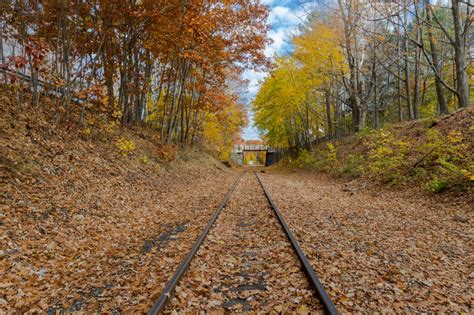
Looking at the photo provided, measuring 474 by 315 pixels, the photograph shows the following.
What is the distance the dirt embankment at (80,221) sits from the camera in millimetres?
3799

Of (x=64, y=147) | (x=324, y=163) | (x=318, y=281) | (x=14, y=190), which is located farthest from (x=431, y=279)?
(x=324, y=163)

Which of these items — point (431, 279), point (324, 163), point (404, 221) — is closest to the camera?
point (431, 279)

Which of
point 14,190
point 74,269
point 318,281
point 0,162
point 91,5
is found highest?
point 91,5

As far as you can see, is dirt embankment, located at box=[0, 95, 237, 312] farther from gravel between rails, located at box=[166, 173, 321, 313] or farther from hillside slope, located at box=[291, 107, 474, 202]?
hillside slope, located at box=[291, 107, 474, 202]

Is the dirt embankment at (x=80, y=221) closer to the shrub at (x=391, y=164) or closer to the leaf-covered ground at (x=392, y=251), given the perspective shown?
the leaf-covered ground at (x=392, y=251)

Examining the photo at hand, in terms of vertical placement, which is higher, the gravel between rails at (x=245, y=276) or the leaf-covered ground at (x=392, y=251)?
the leaf-covered ground at (x=392, y=251)

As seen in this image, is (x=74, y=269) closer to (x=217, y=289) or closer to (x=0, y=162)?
(x=217, y=289)

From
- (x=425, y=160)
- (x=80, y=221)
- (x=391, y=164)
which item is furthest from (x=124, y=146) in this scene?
(x=425, y=160)

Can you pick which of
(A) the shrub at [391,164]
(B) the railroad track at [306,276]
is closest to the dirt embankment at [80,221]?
(B) the railroad track at [306,276]

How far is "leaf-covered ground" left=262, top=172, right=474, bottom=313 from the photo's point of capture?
11.0 feet

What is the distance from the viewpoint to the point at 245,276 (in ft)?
13.4

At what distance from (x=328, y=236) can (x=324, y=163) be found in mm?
15201

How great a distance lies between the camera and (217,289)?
3.74m

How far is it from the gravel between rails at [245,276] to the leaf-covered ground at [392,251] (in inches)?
15.6
